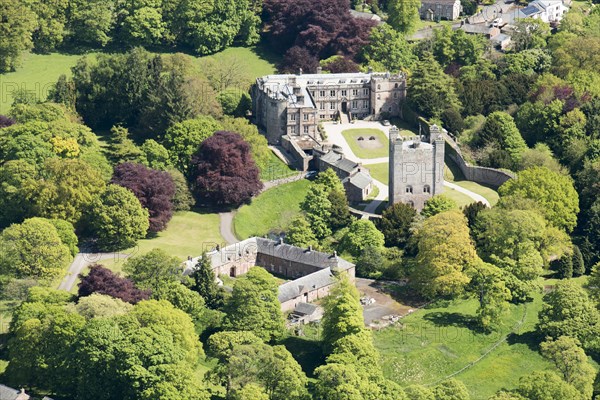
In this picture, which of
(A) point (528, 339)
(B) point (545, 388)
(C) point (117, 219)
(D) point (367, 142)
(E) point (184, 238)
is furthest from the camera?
(D) point (367, 142)

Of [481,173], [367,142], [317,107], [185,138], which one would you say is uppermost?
[185,138]

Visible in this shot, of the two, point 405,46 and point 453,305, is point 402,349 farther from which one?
point 405,46

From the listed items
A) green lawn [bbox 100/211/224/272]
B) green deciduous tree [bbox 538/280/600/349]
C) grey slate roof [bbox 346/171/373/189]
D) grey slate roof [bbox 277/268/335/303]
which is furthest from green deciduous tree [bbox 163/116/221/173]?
green deciduous tree [bbox 538/280/600/349]

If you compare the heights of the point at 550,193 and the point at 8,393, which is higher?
the point at 550,193

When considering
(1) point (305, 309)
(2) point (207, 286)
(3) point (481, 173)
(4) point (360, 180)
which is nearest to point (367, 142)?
(4) point (360, 180)

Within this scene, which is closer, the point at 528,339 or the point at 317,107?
the point at 528,339

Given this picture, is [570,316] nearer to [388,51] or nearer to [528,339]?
[528,339]

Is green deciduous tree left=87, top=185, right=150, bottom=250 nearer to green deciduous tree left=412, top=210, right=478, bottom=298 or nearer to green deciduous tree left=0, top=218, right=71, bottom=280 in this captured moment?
green deciduous tree left=0, top=218, right=71, bottom=280
